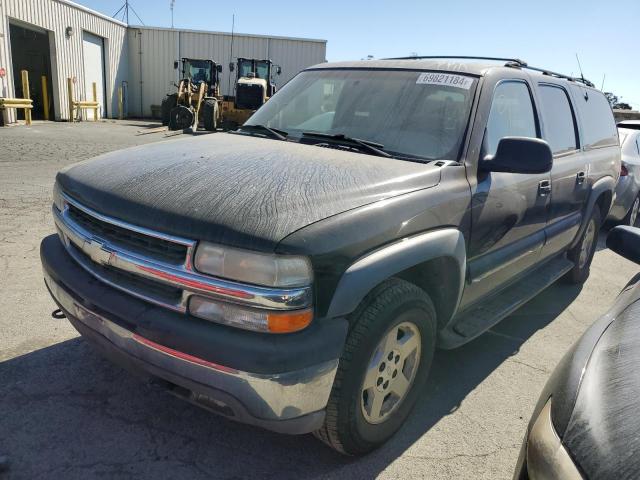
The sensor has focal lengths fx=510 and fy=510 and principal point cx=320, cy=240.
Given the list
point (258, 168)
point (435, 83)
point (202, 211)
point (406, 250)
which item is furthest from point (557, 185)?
point (202, 211)

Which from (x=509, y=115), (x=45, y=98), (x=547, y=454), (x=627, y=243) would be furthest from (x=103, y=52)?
(x=547, y=454)

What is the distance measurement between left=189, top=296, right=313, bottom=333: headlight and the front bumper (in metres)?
0.04

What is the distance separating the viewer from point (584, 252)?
5.11m

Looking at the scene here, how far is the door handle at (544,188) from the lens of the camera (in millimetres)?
3425

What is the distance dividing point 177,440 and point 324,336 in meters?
1.08

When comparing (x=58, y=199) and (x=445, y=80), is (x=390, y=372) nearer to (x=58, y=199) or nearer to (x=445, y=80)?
(x=445, y=80)

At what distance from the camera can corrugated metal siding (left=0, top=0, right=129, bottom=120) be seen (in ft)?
57.1

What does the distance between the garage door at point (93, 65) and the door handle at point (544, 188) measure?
22.9 metres

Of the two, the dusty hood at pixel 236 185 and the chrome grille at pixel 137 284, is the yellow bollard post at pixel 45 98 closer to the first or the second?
the dusty hood at pixel 236 185

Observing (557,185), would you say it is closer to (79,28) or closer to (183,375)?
(183,375)

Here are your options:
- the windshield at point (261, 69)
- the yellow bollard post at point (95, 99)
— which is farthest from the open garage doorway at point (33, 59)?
the windshield at point (261, 69)

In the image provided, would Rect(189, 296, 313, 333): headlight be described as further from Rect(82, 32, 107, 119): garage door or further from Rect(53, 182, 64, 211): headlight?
Rect(82, 32, 107, 119): garage door

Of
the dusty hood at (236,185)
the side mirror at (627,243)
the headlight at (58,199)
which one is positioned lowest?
the headlight at (58,199)

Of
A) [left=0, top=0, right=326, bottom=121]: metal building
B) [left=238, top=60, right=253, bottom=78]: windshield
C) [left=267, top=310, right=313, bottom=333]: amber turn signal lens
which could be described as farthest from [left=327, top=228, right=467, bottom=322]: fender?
[left=238, top=60, right=253, bottom=78]: windshield
